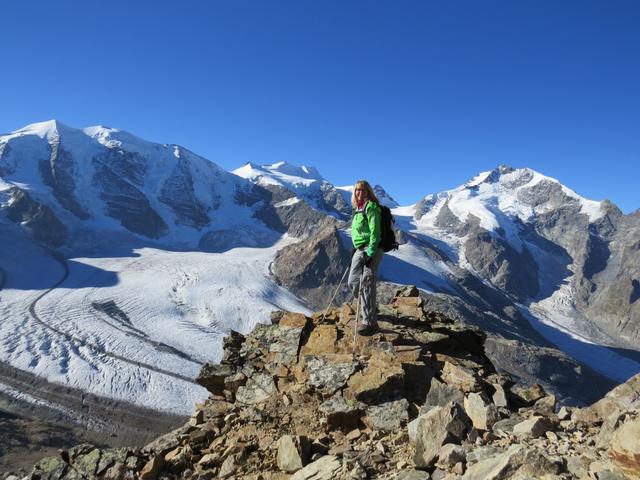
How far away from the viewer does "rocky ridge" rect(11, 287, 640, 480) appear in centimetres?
585

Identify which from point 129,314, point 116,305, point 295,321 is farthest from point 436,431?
point 116,305

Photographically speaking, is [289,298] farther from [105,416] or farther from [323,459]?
[323,459]

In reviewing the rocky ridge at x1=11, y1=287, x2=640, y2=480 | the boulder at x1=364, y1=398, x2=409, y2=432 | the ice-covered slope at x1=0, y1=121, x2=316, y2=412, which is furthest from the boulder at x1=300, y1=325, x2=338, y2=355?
the ice-covered slope at x1=0, y1=121, x2=316, y2=412

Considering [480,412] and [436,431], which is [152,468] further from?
[480,412]

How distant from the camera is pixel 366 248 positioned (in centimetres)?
1102

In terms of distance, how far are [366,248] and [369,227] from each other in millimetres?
518

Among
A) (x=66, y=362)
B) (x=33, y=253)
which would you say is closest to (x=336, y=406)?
(x=66, y=362)

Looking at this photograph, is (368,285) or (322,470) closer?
(322,470)

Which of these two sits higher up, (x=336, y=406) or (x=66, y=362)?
(x=336, y=406)

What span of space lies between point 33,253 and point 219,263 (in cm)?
6160

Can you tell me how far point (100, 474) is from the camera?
827cm

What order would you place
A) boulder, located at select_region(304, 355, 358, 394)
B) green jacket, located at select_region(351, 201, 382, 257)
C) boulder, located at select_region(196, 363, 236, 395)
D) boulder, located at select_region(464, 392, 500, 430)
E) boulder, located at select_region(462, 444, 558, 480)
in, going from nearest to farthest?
boulder, located at select_region(462, 444, 558, 480) → boulder, located at select_region(464, 392, 500, 430) → boulder, located at select_region(304, 355, 358, 394) → green jacket, located at select_region(351, 201, 382, 257) → boulder, located at select_region(196, 363, 236, 395)

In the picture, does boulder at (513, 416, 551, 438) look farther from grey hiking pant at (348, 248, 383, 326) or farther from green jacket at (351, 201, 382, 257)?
green jacket at (351, 201, 382, 257)

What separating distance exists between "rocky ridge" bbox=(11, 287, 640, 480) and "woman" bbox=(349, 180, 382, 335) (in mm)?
506
